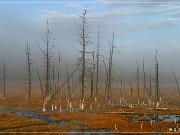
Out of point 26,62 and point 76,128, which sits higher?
point 26,62

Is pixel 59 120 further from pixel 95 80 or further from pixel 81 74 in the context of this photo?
pixel 95 80

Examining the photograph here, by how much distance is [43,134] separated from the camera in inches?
1250

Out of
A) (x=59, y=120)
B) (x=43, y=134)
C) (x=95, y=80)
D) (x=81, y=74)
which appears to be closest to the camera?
(x=43, y=134)

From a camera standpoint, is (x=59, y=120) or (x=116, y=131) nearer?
(x=116, y=131)

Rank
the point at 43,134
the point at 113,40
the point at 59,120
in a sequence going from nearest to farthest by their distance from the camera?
the point at 43,134 < the point at 59,120 < the point at 113,40

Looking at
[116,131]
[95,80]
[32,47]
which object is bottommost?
[116,131]

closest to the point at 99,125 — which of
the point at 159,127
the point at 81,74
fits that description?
the point at 159,127

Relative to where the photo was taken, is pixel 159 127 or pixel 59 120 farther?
pixel 59 120

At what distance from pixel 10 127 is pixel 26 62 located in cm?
4038

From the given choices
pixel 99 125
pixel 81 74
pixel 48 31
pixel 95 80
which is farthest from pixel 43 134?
pixel 95 80

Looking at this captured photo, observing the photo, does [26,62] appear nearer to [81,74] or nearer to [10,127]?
[81,74]

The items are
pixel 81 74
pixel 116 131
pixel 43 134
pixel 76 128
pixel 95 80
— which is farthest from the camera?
pixel 95 80

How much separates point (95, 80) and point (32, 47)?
640 inches

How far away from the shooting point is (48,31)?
6762 cm
